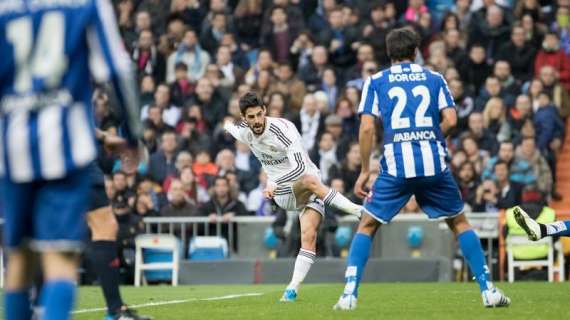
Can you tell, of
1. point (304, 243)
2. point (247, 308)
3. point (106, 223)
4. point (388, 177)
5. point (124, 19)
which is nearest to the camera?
point (106, 223)

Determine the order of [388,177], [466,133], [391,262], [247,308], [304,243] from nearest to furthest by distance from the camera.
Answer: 1. [388,177]
2. [247,308]
3. [304,243]
4. [391,262]
5. [466,133]

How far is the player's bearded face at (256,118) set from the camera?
1290 cm

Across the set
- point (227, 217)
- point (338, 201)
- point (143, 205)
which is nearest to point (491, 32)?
point (227, 217)

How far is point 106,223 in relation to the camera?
9.64 meters

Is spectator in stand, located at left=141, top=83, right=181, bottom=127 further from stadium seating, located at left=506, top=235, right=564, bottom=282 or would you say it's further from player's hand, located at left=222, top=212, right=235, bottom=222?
stadium seating, located at left=506, top=235, right=564, bottom=282

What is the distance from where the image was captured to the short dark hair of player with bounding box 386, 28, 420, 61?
11.0 meters

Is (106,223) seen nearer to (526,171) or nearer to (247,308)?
(247,308)

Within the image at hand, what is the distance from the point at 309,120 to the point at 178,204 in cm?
252

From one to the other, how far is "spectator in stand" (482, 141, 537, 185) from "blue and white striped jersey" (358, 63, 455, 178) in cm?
949

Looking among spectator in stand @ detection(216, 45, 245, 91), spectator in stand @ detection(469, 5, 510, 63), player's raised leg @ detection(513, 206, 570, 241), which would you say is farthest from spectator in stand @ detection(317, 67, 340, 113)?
player's raised leg @ detection(513, 206, 570, 241)

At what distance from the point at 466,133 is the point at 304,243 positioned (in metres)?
8.16

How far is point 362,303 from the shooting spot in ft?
40.6

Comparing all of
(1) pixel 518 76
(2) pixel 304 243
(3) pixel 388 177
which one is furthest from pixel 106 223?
(1) pixel 518 76

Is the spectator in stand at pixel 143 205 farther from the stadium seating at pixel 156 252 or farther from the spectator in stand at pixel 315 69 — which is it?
the spectator in stand at pixel 315 69
